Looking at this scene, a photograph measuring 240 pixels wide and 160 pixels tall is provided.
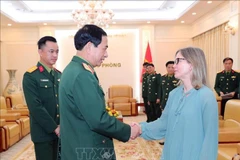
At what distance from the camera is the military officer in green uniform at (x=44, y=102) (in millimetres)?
2049

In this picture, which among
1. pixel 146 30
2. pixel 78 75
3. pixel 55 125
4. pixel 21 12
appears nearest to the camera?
pixel 78 75

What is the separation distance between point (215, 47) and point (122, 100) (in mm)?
3316

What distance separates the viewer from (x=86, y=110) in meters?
1.36

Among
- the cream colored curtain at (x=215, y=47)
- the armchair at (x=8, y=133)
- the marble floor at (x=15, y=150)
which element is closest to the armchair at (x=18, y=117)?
the armchair at (x=8, y=133)

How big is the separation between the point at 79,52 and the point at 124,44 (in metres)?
8.68

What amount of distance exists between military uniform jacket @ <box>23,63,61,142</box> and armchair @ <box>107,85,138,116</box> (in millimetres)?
6280

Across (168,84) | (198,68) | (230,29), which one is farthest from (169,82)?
(198,68)

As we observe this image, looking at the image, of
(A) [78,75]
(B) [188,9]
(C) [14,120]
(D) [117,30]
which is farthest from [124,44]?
(A) [78,75]

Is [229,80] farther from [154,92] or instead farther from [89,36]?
[89,36]

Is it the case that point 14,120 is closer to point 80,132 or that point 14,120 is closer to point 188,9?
point 80,132

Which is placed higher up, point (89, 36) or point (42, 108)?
point (89, 36)

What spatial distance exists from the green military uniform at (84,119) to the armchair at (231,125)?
7.19 ft

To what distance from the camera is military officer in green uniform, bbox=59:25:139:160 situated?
4.50 ft

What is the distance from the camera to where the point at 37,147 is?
212cm
